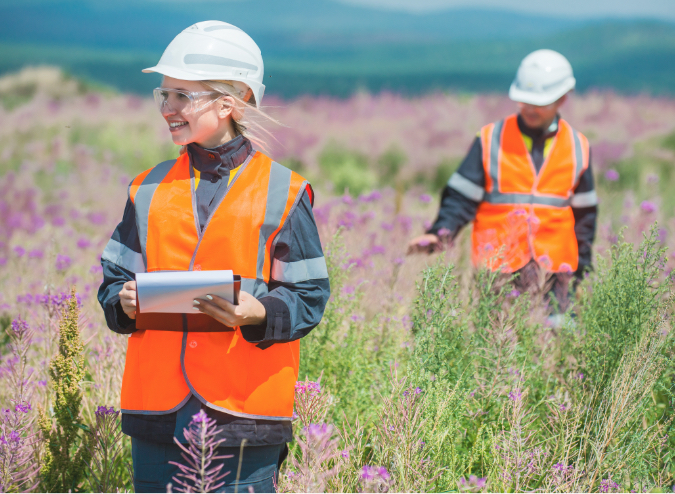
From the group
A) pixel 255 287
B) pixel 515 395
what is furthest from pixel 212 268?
pixel 515 395

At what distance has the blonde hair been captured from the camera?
7.15 feet

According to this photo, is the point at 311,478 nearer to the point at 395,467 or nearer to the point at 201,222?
the point at 395,467

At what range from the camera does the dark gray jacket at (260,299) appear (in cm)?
201

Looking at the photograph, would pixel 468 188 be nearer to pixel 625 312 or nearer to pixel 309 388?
pixel 625 312

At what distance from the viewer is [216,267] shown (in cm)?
204

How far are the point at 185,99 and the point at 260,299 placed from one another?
0.68m

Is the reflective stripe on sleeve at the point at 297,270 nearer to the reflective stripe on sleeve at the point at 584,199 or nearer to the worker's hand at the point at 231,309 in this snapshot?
the worker's hand at the point at 231,309

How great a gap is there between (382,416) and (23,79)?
75.8 feet

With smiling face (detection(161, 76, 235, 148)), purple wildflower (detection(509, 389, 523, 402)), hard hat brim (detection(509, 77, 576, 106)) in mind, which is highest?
hard hat brim (detection(509, 77, 576, 106))

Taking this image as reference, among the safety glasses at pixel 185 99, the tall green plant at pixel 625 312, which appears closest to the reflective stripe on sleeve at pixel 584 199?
the tall green plant at pixel 625 312

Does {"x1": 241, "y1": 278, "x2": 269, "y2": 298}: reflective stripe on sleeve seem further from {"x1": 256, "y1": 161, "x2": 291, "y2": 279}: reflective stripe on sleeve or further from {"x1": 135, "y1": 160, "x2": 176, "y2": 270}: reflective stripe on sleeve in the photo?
{"x1": 135, "y1": 160, "x2": 176, "y2": 270}: reflective stripe on sleeve

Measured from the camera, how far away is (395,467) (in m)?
2.39

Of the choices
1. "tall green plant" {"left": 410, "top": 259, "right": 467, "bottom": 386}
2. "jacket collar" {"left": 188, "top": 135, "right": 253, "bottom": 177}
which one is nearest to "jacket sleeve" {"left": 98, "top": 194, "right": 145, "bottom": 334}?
"jacket collar" {"left": 188, "top": 135, "right": 253, "bottom": 177}

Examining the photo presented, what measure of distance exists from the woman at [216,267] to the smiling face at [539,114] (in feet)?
8.04
